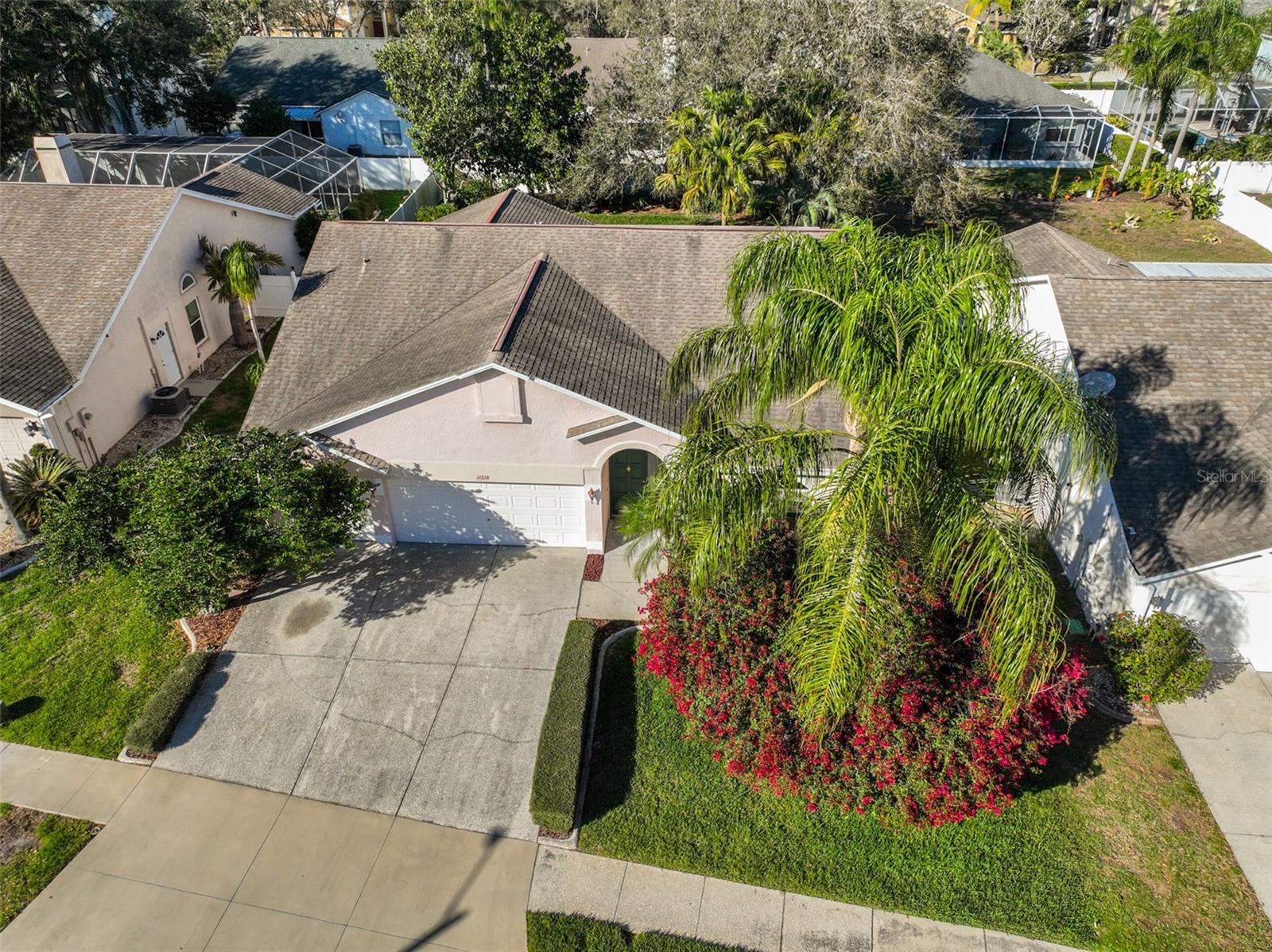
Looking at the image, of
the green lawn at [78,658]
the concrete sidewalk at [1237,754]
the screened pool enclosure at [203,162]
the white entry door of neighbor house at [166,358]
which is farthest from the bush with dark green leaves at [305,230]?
the concrete sidewalk at [1237,754]

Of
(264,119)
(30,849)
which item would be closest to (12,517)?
(30,849)

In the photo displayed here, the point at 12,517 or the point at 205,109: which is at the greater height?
the point at 205,109

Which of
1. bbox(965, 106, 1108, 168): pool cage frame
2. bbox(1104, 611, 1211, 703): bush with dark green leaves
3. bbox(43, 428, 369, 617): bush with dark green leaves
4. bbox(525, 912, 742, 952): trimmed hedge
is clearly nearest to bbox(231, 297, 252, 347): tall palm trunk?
bbox(43, 428, 369, 617): bush with dark green leaves

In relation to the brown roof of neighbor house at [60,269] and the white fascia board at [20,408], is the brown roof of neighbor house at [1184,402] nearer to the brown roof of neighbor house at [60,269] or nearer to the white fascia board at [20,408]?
the white fascia board at [20,408]

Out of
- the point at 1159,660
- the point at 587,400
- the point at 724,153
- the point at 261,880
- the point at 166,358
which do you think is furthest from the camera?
the point at 724,153

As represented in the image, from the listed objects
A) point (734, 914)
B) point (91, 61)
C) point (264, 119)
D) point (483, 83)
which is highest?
point (91, 61)

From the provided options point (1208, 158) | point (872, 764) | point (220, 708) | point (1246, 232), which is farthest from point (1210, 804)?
point (1208, 158)

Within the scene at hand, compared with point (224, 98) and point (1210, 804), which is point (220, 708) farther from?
point (224, 98)

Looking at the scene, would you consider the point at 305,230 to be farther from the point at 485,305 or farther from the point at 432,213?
the point at 485,305

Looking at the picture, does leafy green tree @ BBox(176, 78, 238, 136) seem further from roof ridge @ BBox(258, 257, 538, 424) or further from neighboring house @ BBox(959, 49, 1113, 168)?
neighboring house @ BBox(959, 49, 1113, 168)
